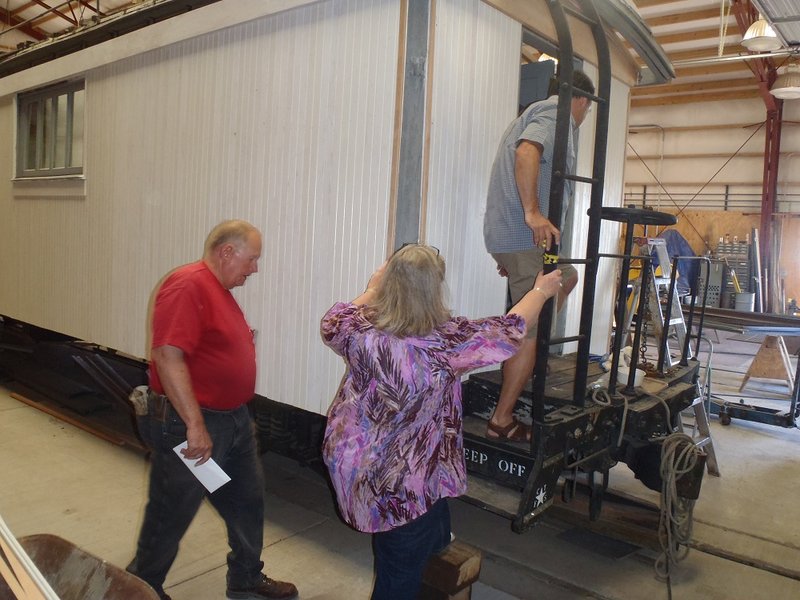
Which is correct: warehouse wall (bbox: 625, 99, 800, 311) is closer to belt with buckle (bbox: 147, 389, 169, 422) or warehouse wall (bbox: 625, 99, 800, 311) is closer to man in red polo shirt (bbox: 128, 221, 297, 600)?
man in red polo shirt (bbox: 128, 221, 297, 600)

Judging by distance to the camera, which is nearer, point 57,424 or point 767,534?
point 767,534

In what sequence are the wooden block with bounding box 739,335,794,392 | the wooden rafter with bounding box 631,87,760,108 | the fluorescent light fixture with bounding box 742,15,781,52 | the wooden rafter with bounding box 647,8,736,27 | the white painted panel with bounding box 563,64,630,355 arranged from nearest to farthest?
the white painted panel with bounding box 563,64,630,355 → the wooden block with bounding box 739,335,794,392 → the fluorescent light fixture with bounding box 742,15,781,52 → the wooden rafter with bounding box 647,8,736,27 → the wooden rafter with bounding box 631,87,760,108

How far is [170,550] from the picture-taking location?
270cm

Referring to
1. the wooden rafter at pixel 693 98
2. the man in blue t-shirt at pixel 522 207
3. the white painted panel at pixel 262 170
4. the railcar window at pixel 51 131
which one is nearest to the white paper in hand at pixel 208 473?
the white painted panel at pixel 262 170

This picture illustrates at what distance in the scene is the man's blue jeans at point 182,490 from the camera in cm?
266

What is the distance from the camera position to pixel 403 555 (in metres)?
2.15

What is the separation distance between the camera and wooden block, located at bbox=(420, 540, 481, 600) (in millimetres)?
2523

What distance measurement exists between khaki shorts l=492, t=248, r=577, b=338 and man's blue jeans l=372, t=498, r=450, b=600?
1.24m

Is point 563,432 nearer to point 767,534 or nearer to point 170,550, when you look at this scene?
point 170,550

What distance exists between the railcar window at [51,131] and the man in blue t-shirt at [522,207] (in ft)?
13.9

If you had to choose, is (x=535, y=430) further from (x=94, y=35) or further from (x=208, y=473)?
(x=94, y=35)

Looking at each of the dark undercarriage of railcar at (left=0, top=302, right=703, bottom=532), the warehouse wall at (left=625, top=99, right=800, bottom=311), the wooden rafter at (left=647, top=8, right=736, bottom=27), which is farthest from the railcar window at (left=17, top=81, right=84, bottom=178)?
the warehouse wall at (left=625, top=99, right=800, bottom=311)

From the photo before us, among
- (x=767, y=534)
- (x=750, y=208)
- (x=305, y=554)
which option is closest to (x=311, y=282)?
(x=305, y=554)

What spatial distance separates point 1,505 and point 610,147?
5.06m
